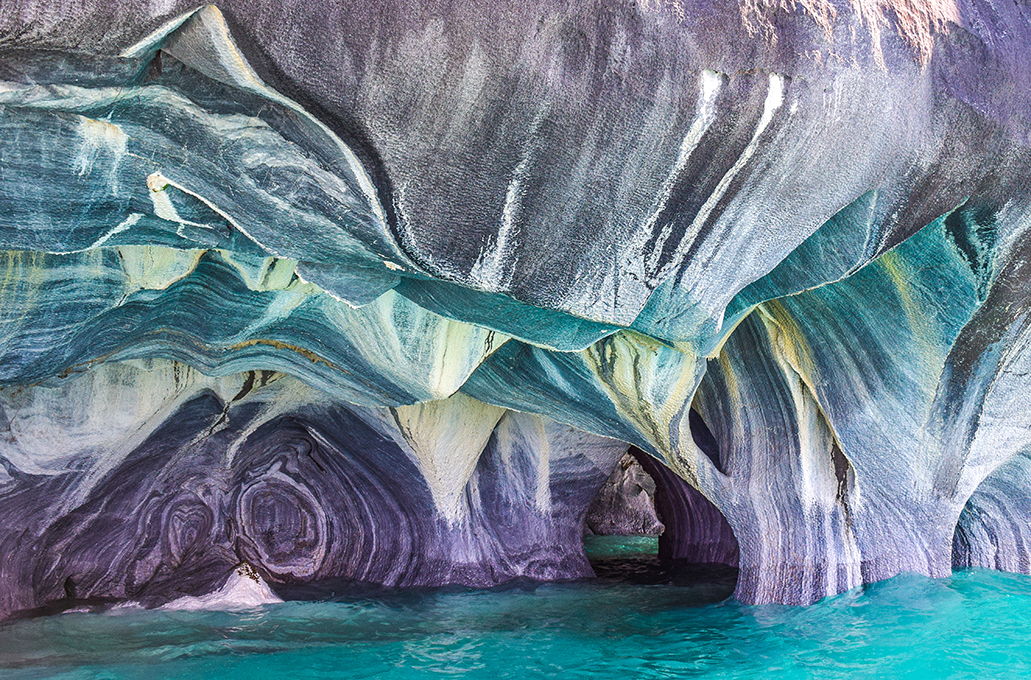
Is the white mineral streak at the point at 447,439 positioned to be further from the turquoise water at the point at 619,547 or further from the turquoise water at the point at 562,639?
the turquoise water at the point at 619,547

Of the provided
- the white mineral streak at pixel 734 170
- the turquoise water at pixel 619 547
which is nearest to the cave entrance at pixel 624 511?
the turquoise water at pixel 619 547

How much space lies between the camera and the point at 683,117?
2.69 metres

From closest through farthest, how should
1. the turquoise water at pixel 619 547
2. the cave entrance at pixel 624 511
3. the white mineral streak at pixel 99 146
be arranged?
the white mineral streak at pixel 99 146 → the turquoise water at pixel 619 547 → the cave entrance at pixel 624 511

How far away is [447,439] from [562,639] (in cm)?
169

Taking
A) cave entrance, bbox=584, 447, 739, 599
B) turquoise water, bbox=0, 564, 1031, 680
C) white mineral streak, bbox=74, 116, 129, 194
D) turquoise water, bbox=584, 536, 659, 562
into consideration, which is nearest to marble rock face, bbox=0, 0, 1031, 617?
white mineral streak, bbox=74, 116, 129, 194

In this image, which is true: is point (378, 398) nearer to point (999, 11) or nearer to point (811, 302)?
point (811, 302)

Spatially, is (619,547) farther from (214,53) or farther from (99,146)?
(214,53)

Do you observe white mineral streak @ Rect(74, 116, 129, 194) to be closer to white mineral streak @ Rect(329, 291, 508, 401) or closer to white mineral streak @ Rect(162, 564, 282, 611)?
white mineral streak @ Rect(329, 291, 508, 401)

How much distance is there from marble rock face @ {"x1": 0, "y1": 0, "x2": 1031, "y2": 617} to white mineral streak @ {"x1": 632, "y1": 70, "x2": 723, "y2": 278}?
0.01 meters

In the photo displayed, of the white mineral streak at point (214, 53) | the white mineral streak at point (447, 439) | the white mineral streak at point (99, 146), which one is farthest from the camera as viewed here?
the white mineral streak at point (447, 439)

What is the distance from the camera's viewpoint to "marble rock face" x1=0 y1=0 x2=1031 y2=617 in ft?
8.18

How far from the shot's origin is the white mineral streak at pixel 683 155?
2658mm

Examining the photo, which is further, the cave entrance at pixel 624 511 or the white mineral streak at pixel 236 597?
the cave entrance at pixel 624 511

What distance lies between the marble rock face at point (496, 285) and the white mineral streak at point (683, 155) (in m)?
0.01
